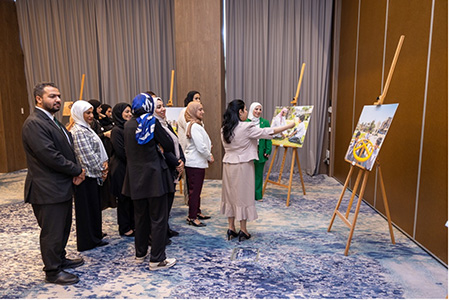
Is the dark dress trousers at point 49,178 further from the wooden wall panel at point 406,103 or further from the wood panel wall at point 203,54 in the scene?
the wood panel wall at point 203,54

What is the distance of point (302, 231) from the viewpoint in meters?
3.38

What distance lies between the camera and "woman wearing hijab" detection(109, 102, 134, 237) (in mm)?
3027

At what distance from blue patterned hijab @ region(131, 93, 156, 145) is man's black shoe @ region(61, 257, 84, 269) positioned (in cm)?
127

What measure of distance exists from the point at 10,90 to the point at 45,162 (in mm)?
5704

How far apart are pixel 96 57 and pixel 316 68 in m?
4.53

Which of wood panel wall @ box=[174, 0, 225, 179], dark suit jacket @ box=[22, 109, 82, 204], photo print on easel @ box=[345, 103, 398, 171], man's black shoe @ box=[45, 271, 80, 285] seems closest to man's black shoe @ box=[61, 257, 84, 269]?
man's black shoe @ box=[45, 271, 80, 285]

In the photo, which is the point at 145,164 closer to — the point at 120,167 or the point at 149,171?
the point at 149,171

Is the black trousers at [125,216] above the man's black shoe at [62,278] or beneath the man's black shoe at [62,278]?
above

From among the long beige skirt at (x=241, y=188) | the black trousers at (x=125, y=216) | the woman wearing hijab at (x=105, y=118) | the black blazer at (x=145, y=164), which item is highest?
the woman wearing hijab at (x=105, y=118)

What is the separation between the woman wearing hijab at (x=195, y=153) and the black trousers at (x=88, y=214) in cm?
98

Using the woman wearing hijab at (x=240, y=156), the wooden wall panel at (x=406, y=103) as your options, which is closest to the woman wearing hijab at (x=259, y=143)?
the woman wearing hijab at (x=240, y=156)

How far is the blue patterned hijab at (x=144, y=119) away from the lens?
7.65ft

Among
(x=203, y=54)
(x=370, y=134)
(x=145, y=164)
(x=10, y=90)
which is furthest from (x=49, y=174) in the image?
(x=10, y=90)

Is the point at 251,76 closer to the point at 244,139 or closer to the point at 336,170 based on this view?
the point at 336,170
